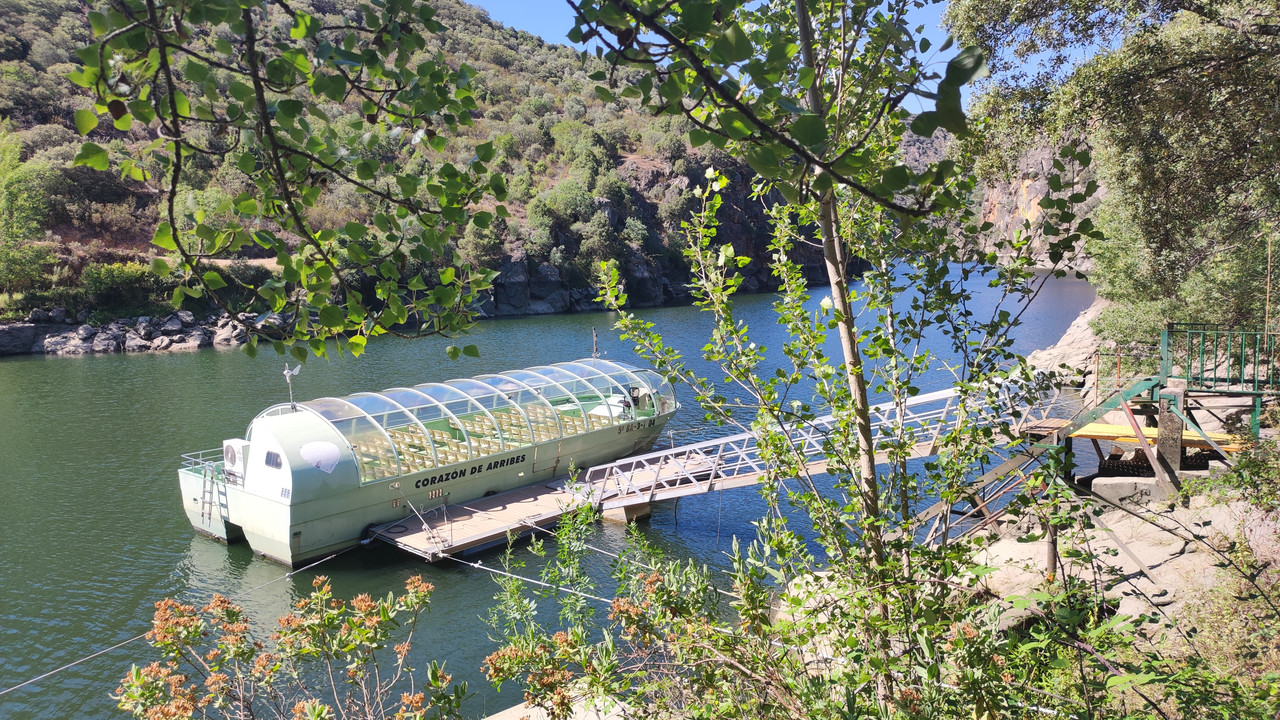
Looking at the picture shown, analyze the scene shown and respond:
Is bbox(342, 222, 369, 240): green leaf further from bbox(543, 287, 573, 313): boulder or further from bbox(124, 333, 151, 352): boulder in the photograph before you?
bbox(543, 287, 573, 313): boulder

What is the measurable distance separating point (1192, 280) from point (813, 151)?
65.4 feet

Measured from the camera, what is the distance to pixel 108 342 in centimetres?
4025

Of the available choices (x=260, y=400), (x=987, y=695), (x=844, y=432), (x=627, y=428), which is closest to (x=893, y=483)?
(x=844, y=432)

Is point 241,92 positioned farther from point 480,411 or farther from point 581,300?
point 581,300

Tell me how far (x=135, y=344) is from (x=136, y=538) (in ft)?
99.9

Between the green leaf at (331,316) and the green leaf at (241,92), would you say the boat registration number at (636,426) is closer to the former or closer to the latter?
the green leaf at (331,316)

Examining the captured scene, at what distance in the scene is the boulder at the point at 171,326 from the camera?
137ft

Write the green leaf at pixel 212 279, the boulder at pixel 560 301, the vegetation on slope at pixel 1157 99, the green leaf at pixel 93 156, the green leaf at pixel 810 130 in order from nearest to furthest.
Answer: the green leaf at pixel 810 130
the green leaf at pixel 93 156
the green leaf at pixel 212 279
the vegetation on slope at pixel 1157 99
the boulder at pixel 560 301

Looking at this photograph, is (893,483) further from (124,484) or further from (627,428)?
(124,484)

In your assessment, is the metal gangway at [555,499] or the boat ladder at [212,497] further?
the boat ladder at [212,497]

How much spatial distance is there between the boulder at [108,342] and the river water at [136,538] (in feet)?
26.4

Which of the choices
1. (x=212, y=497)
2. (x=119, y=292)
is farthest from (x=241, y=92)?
(x=119, y=292)

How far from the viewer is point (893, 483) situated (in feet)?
11.0

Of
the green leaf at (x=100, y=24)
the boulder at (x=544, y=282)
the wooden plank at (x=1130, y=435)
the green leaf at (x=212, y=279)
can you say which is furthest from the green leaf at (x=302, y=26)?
the boulder at (x=544, y=282)
